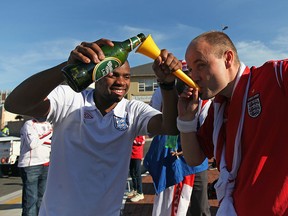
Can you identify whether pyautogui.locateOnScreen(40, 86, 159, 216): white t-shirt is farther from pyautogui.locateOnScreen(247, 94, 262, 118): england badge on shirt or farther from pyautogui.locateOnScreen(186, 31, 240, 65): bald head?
pyautogui.locateOnScreen(247, 94, 262, 118): england badge on shirt

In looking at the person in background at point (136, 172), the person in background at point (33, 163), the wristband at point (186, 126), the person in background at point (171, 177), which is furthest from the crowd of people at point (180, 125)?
the person in background at point (136, 172)

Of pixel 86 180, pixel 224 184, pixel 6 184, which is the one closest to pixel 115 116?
pixel 86 180

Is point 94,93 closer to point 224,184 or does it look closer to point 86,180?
point 86,180

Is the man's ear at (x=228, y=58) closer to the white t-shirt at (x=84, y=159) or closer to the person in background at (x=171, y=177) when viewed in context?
the white t-shirt at (x=84, y=159)

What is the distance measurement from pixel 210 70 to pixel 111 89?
81cm

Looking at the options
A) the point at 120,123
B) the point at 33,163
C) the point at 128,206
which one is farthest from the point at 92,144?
the point at 128,206

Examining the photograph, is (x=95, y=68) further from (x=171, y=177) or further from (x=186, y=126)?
(x=171, y=177)

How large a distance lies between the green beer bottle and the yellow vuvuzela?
0.25 ft

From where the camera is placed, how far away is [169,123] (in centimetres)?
232

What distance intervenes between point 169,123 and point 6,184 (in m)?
9.14

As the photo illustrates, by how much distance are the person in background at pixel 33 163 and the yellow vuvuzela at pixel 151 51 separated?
4.33 m

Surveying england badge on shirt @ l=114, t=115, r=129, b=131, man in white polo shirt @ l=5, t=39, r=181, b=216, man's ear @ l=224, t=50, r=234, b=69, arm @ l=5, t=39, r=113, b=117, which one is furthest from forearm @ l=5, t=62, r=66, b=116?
man's ear @ l=224, t=50, r=234, b=69

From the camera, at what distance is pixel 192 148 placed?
2.23m

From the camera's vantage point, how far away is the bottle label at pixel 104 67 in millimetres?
1802
